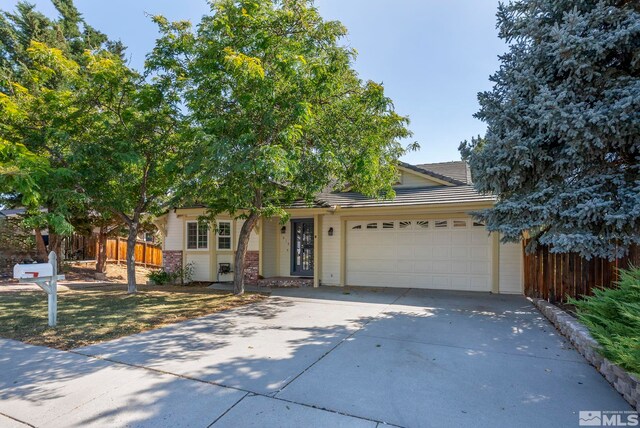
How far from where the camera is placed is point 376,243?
1097cm

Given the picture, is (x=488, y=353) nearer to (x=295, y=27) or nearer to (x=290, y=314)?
(x=290, y=314)

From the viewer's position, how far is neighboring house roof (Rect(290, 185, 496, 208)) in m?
9.38

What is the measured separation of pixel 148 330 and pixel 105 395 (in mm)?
2541

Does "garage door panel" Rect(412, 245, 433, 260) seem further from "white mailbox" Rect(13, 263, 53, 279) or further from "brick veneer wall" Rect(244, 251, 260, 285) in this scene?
"white mailbox" Rect(13, 263, 53, 279)

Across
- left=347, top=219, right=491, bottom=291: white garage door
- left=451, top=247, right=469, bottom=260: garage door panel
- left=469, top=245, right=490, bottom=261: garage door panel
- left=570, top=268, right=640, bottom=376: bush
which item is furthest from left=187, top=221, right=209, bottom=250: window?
left=570, top=268, right=640, bottom=376: bush

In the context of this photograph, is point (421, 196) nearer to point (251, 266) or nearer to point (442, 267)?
point (442, 267)

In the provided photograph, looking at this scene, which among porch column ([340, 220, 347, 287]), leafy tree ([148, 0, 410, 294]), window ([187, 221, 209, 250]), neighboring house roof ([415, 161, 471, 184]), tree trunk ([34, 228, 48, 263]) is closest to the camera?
leafy tree ([148, 0, 410, 294])

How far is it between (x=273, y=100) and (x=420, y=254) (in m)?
6.38

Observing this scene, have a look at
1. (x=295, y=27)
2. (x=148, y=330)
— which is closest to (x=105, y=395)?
(x=148, y=330)

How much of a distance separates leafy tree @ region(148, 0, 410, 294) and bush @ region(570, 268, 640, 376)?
13.9 feet

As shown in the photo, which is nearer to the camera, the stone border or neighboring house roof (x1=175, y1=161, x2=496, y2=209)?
the stone border

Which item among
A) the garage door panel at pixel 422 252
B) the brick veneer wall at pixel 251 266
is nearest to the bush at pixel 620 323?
the garage door panel at pixel 422 252

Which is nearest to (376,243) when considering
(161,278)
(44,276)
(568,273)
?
(568,273)

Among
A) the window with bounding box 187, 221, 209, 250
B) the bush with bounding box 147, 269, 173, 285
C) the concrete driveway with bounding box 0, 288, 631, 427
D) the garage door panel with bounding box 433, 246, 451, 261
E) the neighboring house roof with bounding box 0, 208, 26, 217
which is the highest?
the neighboring house roof with bounding box 0, 208, 26, 217
